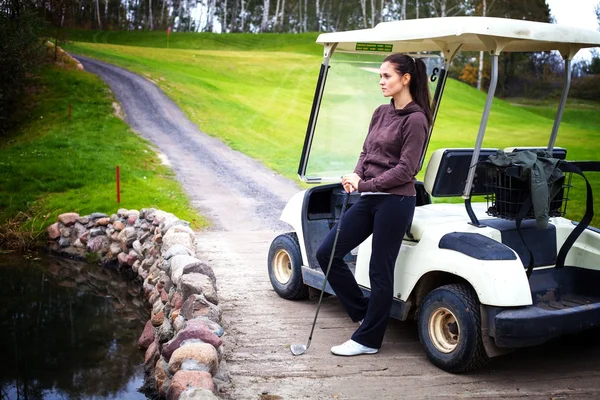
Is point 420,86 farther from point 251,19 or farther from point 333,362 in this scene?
point 251,19

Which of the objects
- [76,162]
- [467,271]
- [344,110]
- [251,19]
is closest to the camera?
[467,271]

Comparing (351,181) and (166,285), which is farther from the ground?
(351,181)

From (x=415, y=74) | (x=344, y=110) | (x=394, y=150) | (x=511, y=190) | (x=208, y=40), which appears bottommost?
(x=511, y=190)

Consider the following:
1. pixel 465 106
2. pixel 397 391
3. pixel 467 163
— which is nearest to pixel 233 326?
pixel 397 391

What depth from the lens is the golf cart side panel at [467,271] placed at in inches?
167

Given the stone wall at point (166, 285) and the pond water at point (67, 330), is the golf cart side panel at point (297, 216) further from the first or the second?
the pond water at point (67, 330)

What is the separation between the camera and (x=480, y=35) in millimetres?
4406

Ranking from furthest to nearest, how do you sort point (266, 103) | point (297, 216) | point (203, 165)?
point (266, 103), point (203, 165), point (297, 216)

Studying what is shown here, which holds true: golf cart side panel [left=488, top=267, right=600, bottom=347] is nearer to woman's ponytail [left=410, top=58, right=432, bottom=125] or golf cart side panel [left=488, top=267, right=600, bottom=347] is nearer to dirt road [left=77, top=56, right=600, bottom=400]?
dirt road [left=77, top=56, right=600, bottom=400]

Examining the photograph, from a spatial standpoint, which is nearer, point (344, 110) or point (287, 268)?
point (344, 110)

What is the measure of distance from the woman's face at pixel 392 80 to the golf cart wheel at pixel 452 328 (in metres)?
1.26

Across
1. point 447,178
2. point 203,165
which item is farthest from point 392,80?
point 203,165

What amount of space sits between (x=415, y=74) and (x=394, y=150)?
485 millimetres

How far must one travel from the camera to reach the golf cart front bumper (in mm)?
4230
